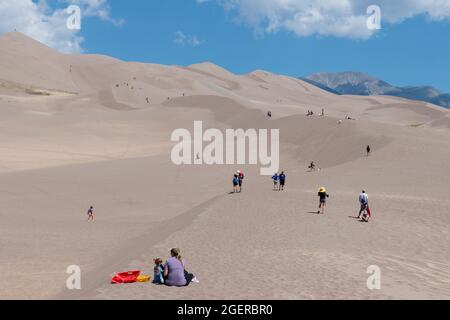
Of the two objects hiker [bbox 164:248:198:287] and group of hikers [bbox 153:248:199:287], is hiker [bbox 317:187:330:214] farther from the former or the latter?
hiker [bbox 164:248:198:287]

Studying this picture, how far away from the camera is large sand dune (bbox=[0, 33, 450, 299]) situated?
12875 mm

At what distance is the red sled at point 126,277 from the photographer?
11.7m

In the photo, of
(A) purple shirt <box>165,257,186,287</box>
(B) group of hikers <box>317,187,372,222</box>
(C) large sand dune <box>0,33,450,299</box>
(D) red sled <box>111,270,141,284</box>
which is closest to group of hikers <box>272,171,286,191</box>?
(C) large sand dune <box>0,33,450,299</box>

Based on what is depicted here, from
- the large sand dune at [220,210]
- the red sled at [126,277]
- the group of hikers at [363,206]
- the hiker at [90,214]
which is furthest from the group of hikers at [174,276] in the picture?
the hiker at [90,214]

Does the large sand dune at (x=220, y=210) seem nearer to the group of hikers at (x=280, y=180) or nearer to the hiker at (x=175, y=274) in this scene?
the hiker at (x=175, y=274)

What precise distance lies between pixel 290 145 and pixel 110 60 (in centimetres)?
13250

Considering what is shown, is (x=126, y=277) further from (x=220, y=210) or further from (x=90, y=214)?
(x=90, y=214)

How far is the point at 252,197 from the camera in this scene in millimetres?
26625

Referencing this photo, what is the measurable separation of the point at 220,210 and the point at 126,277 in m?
11.3

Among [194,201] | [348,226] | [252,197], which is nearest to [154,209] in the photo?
[194,201]

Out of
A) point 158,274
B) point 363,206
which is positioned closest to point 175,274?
point 158,274

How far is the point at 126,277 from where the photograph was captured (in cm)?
1180

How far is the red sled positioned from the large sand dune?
1.06 feet
